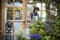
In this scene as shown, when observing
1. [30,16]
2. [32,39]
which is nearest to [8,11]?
[30,16]

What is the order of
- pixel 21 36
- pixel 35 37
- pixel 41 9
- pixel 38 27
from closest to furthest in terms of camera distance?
pixel 35 37 → pixel 21 36 → pixel 38 27 → pixel 41 9

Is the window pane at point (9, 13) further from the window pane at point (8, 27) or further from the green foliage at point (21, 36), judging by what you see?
the green foliage at point (21, 36)

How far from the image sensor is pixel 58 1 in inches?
266

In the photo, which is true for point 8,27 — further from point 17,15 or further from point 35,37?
point 35,37

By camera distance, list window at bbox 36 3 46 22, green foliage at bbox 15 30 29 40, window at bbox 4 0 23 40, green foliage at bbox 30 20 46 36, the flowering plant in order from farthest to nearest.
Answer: window at bbox 4 0 23 40 < window at bbox 36 3 46 22 < green foliage at bbox 30 20 46 36 < green foliage at bbox 15 30 29 40 < the flowering plant

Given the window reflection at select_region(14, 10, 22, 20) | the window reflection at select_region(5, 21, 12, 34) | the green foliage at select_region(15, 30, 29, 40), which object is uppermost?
the window reflection at select_region(14, 10, 22, 20)

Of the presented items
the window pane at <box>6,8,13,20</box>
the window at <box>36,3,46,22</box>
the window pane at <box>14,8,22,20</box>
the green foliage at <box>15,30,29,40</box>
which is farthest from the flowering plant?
the window pane at <box>6,8,13,20</box>

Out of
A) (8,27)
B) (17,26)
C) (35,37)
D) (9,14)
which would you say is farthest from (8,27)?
(35,37)

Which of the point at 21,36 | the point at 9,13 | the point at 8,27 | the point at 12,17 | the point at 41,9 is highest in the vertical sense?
the point at 41,9

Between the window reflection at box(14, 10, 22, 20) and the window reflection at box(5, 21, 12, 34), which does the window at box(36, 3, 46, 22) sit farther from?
the window reflection at box(5, 21, 12, 34)

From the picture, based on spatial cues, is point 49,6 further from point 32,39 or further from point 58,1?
point 32,39

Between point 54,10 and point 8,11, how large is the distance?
1.66 metres

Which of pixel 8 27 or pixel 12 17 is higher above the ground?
pixel 12 17

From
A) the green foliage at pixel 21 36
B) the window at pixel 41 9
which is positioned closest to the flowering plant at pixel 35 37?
the green foliage at pixel 21 36
